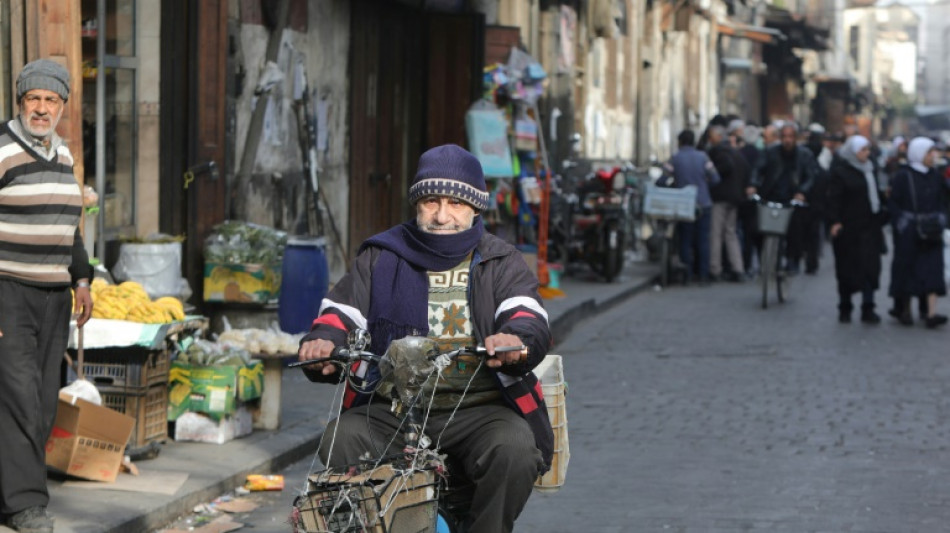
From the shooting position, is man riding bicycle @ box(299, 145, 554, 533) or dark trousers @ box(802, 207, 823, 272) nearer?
man riding bicycle @ box(299, 145, 554, 533)

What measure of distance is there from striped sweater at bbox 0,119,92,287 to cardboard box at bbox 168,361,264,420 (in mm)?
1945

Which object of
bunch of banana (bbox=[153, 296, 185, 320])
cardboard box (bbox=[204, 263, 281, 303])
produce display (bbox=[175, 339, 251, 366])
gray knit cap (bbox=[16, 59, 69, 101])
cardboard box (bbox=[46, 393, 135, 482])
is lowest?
cardboard box (bbox=[46, 393, 135, 482])

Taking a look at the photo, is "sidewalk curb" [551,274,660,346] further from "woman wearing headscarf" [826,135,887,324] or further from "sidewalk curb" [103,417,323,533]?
"sidewalk curb" [103,417,323,533]

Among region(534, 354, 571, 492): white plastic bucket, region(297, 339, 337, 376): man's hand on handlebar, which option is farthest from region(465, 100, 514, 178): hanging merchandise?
region(297, 339, 337, 376): man's hand on handlebar

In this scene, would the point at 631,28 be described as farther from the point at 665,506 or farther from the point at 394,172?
the point at 665,506

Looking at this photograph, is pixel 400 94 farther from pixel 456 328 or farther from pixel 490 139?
pixel 456 328

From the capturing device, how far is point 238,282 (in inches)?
451

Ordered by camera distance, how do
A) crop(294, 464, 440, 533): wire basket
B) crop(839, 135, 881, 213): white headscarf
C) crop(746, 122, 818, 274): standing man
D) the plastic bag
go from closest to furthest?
crop(294, 464, 440, 533): wire basket
the plastic bag
crop(839, 135, 881, 213): white headscarf
crop(746, 122, 818, 274): standing man

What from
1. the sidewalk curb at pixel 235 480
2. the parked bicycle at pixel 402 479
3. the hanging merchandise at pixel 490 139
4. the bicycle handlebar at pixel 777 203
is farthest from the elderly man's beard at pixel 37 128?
the bicycle handlebar at pixel 777 203

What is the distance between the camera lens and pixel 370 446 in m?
4.91

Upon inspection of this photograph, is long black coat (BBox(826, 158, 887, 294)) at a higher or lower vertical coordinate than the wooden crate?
higher

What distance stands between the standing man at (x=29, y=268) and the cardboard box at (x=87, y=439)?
2.28ft

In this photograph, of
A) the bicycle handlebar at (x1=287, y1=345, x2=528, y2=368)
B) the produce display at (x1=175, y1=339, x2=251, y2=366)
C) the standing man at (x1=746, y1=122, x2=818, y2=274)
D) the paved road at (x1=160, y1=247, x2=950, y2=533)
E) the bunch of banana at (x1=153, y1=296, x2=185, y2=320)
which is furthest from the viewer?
the standing man at (x1=746, y1=122, x2=818, y2=274)

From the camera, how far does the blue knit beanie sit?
5152 mm
